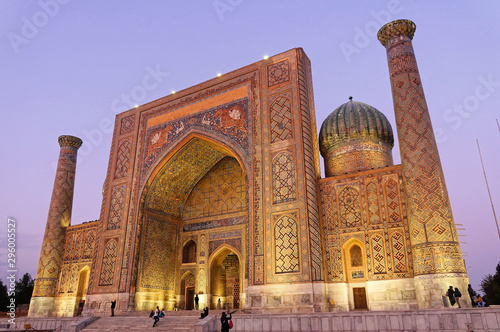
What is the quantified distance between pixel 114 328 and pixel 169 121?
18.2 feet

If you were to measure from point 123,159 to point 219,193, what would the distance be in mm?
3002

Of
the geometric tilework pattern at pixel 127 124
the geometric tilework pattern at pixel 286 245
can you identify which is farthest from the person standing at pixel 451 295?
the geometric tilework pattern at pixel 127 124

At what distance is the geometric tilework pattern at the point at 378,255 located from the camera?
287 inches

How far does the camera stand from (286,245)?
7.85m

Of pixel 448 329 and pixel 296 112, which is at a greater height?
pixel 296 112

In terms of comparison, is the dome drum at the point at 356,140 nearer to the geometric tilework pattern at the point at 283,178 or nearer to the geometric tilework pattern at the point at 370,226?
the geometric tilework pattern at the point at 370,226

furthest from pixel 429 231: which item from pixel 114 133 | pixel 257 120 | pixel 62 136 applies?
pixel 62 136

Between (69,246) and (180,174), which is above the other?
(180,174)

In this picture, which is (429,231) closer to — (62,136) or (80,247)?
(80,247)

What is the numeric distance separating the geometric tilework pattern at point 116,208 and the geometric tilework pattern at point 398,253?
7.07 m

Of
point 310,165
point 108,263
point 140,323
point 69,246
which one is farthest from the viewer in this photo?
point 69,246

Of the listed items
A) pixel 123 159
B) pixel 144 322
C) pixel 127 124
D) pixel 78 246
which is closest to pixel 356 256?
pixel 144 322

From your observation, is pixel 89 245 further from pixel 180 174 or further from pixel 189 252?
pixel 180 174

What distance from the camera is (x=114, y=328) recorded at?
8.13 metres
